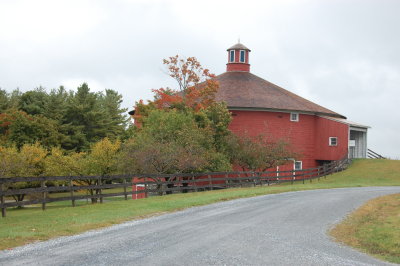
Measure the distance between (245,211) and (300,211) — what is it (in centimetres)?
207

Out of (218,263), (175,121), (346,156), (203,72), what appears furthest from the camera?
(346,156)

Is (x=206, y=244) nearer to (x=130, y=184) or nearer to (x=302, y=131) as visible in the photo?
(x=130, y=184)

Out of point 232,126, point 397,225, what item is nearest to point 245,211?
point 397,225

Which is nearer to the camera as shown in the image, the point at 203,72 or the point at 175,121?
the point at 175,121

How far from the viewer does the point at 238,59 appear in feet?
169

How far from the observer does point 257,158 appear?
3797 cm

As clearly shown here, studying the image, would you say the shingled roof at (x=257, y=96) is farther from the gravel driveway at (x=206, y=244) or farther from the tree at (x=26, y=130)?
the gravel driveway at (x=206, y=244)

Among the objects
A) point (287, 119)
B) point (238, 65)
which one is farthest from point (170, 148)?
point (238, 65)

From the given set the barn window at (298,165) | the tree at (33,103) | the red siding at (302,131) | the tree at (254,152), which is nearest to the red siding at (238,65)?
the red siding at (302,131)

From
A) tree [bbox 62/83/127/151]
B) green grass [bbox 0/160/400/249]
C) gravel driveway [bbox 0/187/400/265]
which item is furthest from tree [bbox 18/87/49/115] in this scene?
gravel driveway [bbox 0/187/400/265]

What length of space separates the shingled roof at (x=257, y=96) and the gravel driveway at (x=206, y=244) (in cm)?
2643

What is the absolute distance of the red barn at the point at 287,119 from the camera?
43469 millimetres

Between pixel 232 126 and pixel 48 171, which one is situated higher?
pixel 232 126

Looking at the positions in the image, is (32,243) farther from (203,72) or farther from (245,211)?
(203,72)
